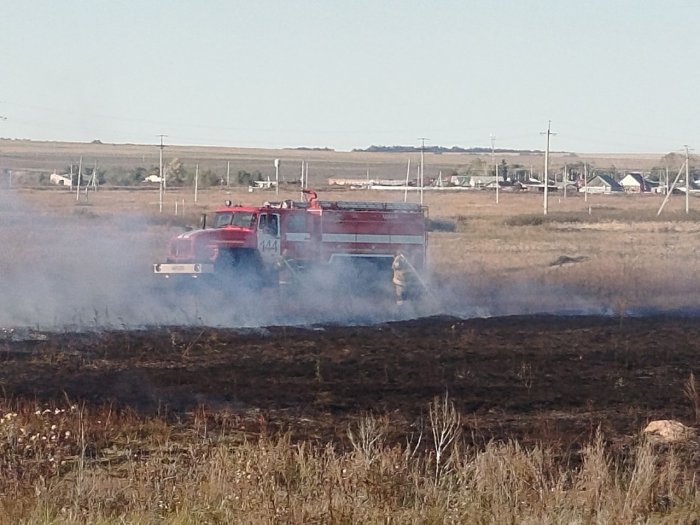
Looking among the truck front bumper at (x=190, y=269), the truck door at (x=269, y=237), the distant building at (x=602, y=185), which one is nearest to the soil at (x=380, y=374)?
the truck front bumper at (x=190, y=269)

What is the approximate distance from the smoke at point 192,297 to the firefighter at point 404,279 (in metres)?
0.31

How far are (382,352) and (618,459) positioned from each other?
9.36 metres

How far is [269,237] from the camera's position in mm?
28391

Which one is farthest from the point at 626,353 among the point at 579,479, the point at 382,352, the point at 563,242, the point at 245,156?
the point at 245,156

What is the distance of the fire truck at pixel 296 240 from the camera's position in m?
27.6

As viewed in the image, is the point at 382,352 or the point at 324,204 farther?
the point at 324,204

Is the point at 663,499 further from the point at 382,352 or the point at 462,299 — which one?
the point at 462,299

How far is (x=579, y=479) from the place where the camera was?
31.9 feet

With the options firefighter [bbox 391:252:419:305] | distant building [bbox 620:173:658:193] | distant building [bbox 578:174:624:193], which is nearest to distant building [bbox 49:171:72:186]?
distant building [bbox 578:174:624:193]

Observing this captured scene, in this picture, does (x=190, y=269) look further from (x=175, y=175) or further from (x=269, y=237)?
(x=175, y=175)

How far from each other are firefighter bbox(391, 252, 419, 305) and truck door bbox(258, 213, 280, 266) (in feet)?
10.2

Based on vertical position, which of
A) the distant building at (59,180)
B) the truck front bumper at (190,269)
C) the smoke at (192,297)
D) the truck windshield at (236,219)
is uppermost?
the truck windshield at (236,219)

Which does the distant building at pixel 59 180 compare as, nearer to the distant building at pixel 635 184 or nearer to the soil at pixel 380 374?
the distant building at pixel 635 184

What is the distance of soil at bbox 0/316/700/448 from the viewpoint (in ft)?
47.8
